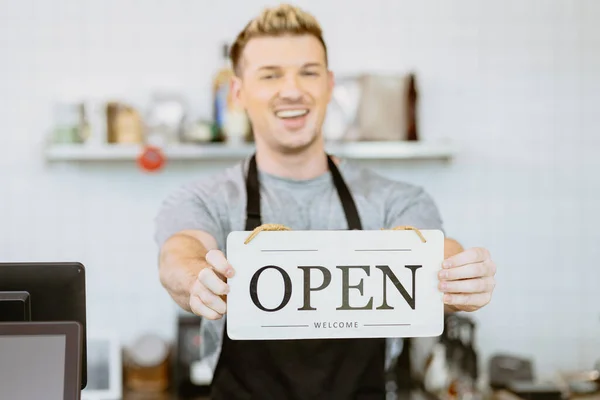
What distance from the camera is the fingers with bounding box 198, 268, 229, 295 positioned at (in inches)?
58.6

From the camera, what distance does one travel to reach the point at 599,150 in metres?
3.57

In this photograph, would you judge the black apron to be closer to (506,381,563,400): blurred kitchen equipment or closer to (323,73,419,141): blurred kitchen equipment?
(506,381,563,400): blurred kitchen equipment

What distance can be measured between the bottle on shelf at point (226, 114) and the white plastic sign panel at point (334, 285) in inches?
70.8

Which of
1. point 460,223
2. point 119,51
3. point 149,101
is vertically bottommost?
point 460,223

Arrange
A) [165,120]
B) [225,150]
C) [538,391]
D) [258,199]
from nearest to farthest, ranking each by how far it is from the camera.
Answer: [258,199], [538,391], [225,150], [165,120]

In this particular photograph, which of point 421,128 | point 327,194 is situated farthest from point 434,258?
point 421,128

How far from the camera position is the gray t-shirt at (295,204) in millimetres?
2107

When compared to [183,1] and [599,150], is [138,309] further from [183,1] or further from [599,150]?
[599,150]

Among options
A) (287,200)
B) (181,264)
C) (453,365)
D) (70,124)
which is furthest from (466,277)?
(70,124)

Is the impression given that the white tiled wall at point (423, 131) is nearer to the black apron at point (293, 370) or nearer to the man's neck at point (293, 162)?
the man's neck at point (293, 162)

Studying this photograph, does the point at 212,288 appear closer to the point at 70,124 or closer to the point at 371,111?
the point at 371,111

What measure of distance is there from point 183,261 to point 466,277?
0.69 meters

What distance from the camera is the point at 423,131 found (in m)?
3.53

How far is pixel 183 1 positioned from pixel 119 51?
380 mm
